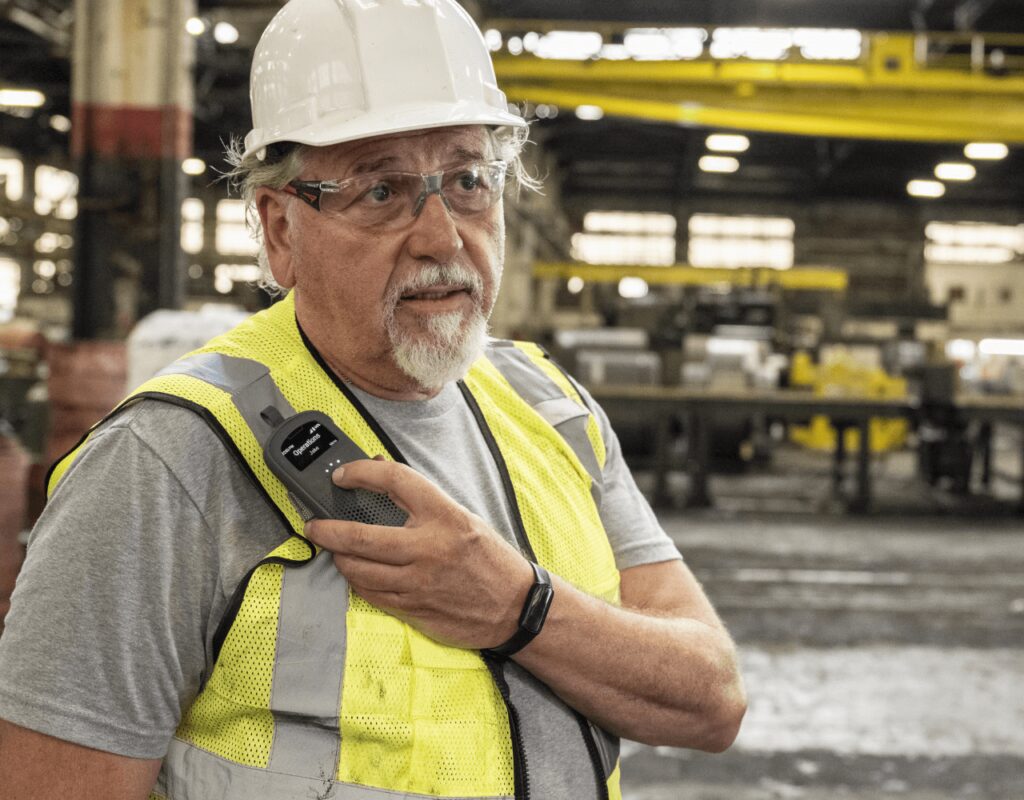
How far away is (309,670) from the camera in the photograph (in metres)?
1.16

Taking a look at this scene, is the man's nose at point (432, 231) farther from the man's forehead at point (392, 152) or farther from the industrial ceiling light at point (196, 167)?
the industrial ceiling light at point (196, 167)

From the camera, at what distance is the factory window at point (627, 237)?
25.7 meters

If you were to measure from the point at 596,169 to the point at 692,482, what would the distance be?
15.3 metres

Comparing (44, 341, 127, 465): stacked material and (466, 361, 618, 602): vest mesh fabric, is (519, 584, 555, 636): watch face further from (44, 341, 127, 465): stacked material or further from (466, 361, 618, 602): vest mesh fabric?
(44, 341, 127, 465): stacked material

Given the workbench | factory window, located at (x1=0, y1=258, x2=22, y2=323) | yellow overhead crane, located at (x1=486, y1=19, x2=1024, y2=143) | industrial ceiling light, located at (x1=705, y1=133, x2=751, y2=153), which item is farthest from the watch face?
factory window, located at (x1=0, y1=258, x2=22, y2=323)

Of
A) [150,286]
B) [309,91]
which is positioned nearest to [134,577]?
[309,91]

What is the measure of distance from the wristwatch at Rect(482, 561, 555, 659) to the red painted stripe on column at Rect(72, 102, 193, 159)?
5379 millimetres

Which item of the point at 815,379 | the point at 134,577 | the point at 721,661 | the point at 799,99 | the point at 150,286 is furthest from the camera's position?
the point at 815,379

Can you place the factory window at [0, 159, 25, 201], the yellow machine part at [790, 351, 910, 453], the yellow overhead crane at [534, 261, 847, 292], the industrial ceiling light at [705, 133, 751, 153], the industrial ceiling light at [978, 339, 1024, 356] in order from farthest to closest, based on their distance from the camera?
1. the factory window at [0, 159, 25, 201]
2. the industrial ceiling light at [705, 133, 751, 153]
3. the industrial ceiling light at [978, 339, 1024, 356]
4. the yellow overhead crane at [534, 261, 847, 292]
5. the yellow machine part at [790, 351, 910, 453]

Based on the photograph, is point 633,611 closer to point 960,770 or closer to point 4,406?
point 960,770

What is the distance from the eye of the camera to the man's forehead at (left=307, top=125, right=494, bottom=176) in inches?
52.9

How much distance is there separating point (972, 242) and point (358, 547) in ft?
90.2

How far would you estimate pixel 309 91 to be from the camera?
4.44ft

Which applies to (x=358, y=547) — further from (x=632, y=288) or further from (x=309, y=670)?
(x=632, y=288)
